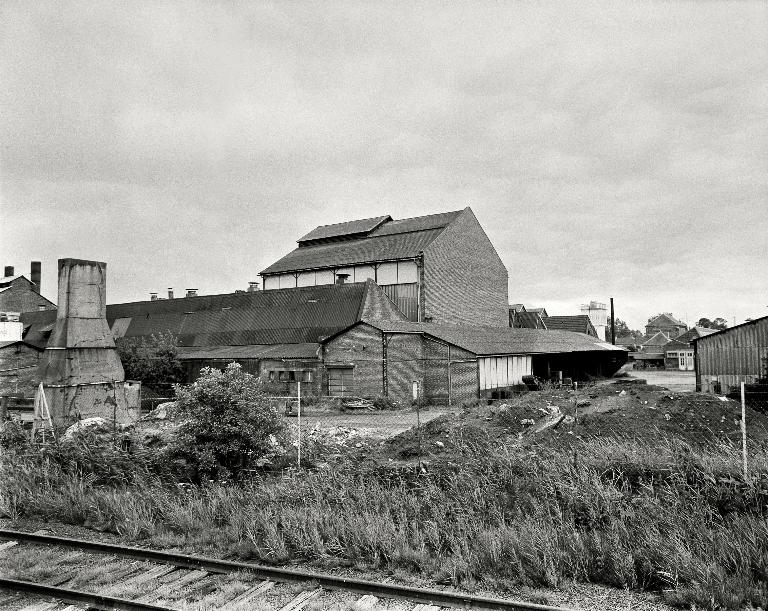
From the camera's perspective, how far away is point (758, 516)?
26.2 ft

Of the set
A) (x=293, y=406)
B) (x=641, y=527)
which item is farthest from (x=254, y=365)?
(x=641, y=527)

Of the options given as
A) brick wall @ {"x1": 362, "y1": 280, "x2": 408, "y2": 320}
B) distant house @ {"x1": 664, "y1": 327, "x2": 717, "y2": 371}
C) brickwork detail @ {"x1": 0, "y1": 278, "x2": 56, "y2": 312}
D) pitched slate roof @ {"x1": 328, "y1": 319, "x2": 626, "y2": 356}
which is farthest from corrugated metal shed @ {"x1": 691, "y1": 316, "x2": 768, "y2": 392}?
brickwork detail @ {"x1": 0, "y1": 278, "x2": 56, "y2": 312}

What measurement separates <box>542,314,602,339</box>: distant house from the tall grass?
54710 millimetres

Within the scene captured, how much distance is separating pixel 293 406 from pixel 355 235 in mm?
27394

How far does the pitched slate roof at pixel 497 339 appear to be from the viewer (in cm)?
3045

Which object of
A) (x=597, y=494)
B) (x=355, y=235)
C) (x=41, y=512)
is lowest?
(x=41, y=512)

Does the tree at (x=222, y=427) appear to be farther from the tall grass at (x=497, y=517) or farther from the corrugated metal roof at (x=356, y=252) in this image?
the corrugated metal roof at (x=356, y=252)

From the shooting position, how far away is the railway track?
6477 mm

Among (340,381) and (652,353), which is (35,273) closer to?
(340,381)

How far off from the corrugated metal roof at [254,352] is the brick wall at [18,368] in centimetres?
901

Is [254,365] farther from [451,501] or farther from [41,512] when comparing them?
[451,501]

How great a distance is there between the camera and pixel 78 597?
6.77 m

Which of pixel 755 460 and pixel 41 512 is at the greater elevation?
pixel 755 460

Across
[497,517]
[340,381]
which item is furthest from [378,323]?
[497,517]
